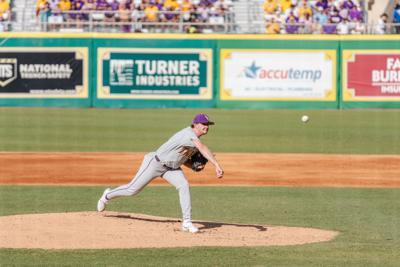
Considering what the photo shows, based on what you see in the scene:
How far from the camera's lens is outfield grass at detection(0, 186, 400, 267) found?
1009 centimetres

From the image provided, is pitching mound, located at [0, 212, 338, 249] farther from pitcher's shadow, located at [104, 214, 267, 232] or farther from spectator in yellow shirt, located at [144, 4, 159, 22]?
spectator in yellow shirt, located at [144, 4, 159, 22]

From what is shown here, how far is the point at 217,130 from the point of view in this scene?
27391 millimetres

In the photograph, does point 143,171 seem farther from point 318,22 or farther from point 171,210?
point 318,22

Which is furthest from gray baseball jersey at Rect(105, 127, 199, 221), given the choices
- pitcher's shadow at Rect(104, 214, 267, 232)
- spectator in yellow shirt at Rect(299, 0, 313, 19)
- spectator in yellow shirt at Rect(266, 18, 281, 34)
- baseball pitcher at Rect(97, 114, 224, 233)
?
spectator in yellow shirt at Rect(299, 0, 313, 19)

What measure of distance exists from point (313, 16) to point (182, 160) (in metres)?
23.8

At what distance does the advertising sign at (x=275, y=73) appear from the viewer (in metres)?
32.3

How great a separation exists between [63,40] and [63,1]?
3.05m

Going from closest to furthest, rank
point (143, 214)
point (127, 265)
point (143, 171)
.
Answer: point (127, 265) → point (143, 171) → point (143, 214)

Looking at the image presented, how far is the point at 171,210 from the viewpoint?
14.4 meters

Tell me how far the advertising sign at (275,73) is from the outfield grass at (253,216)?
→ 1538cm

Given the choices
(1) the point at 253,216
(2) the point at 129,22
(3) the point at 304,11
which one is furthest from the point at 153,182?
(3) the point at 304,11

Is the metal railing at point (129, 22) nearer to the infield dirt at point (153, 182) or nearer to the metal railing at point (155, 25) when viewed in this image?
the metal railing at point (155, 25)

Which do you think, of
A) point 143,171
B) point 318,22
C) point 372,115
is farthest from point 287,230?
point 318,22

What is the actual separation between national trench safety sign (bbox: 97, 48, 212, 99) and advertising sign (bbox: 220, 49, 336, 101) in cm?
89
